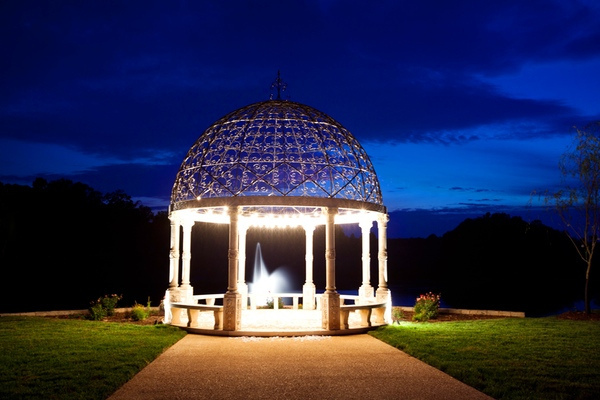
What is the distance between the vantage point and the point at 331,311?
18.1 meters

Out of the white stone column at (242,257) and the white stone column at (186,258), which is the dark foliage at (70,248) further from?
the white stone column at (186,258)

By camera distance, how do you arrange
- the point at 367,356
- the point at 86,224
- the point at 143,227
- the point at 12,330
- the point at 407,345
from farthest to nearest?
the point at 143,227 < the point at 86,224 < the point at 12,330 < the point at 407,345 < the point at 367,356

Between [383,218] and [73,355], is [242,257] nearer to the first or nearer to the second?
[383,218]

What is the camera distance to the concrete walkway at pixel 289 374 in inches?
400

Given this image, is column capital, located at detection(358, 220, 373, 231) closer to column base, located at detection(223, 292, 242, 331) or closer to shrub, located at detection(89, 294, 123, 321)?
Result: column base, located at detection(223, 292, 242, 331)

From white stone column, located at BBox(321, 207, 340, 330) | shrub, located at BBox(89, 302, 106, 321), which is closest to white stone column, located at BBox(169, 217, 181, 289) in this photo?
shrub, located at BBox(89, 302, 106, 321)

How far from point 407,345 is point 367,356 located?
165 centimetres

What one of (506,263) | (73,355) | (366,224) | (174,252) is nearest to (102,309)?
(174,252)

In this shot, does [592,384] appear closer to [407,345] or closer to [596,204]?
[407,345]

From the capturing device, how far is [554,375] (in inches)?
459

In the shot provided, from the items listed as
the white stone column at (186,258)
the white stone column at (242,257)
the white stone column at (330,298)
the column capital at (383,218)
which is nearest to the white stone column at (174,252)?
the white stone column at (186,258)

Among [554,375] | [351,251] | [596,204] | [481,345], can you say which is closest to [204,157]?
[481,345]

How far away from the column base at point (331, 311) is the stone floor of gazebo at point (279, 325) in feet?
0.70

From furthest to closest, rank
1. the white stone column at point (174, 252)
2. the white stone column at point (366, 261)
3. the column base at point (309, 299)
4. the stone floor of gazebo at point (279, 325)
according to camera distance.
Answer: the column base at point (309, 299) < the white stone column at point (366, 261) < the white stone column at point (174, 252) < the stone floor of gazebo at point (279, 325)
